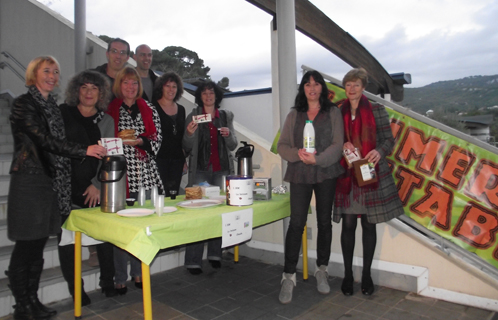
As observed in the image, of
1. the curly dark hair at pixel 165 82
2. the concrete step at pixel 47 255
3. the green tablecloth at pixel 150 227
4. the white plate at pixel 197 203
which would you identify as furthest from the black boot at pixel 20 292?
the curly dark hair at pixel 165 82

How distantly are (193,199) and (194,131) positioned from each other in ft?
2.57

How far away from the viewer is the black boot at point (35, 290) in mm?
2299

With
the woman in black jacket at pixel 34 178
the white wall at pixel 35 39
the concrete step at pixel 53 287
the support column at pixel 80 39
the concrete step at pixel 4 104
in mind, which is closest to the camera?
the woman in black jacket at pixel 34 178

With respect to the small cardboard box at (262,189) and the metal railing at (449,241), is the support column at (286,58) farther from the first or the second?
the metal railing at (449,241)

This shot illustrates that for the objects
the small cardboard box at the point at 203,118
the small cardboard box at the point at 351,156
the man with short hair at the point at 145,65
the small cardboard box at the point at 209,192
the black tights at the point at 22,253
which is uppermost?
the man with short hair at the point at 145,65

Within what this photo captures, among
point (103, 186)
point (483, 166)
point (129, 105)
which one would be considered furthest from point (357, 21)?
point (103, 186)

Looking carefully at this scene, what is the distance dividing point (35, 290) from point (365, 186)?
2.53 m

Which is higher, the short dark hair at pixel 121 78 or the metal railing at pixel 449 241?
the short dark hair at pixel 121 78

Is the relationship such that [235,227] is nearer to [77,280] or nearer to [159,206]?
[159,206]

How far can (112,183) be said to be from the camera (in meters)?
2.22

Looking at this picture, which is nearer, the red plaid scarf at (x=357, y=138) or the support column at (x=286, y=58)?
the red plaid scarf at (x=357, y=138)

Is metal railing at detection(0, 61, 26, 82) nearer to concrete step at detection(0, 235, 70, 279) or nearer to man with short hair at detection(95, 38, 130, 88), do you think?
man with short hair at detection(95, 38, 130, 88)

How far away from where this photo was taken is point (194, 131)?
10.4 ft

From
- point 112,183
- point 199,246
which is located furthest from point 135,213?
point 199,246
